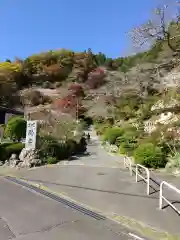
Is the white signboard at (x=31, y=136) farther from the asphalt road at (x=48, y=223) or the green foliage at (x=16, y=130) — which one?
the asphalt road at (x=48, y=223)

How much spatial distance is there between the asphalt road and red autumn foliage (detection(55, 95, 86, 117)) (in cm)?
2795

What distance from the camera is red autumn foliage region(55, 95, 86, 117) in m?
34.5

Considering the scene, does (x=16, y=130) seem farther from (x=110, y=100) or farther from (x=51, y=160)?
(x=110, y=100)

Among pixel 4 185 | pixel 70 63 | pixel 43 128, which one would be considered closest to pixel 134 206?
pixel 4 185

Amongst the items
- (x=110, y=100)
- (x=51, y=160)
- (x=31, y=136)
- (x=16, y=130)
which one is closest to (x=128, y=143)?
(x=51, y=160)

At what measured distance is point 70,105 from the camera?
117 feet

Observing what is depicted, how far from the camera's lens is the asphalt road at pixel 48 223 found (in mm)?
4323

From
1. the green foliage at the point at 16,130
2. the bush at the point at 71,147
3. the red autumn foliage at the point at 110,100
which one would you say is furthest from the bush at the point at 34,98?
the bush at the point at 71,147

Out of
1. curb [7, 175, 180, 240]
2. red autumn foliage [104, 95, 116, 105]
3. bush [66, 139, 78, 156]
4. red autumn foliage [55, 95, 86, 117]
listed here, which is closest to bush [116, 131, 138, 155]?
bush [66, 139, 78, 156]

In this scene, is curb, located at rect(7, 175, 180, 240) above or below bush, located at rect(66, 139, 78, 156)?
below

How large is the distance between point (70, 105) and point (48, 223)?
30948 millimetres

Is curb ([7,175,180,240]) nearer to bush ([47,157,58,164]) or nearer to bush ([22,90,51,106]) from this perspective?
bush ([47,157,58,164])

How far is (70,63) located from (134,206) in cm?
4545

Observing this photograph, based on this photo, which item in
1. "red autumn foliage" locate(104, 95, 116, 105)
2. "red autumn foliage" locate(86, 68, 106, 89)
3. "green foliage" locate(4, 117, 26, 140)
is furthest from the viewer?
"red autumn foliage" locate(86, 68, 106, 89)
